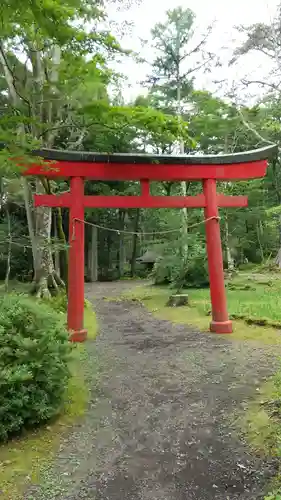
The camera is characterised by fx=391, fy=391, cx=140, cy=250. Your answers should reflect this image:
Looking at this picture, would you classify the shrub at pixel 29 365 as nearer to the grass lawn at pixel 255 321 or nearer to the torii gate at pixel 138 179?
the grass lawn at pixel 255 321

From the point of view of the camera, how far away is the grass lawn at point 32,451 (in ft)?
9.68

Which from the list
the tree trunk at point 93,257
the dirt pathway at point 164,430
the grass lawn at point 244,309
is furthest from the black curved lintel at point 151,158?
the tree trunk at point 93,257

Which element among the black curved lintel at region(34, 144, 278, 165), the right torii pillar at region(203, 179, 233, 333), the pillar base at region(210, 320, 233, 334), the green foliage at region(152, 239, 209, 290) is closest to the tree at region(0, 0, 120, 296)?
the black curved lintel at region(34, 144, 278, 165)

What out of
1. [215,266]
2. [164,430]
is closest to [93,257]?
[215,266]

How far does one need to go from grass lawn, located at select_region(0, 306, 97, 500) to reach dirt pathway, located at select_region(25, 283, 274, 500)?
101mm

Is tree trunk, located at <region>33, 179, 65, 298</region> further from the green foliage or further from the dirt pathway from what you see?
the green foliage

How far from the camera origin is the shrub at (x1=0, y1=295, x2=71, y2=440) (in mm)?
3406

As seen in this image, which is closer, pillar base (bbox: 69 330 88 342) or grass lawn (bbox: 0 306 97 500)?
grass lawn (bbox: 0 306 97 500)

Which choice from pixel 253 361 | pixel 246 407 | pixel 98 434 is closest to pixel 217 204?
pixel 253 361

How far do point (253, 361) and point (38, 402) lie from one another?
345 centimetres

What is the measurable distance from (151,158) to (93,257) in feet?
56.0

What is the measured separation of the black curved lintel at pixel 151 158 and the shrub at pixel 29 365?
3.77 m

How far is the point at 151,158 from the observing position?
24.5 ft

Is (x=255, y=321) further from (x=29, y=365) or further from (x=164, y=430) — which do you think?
(x=29, y=365)
